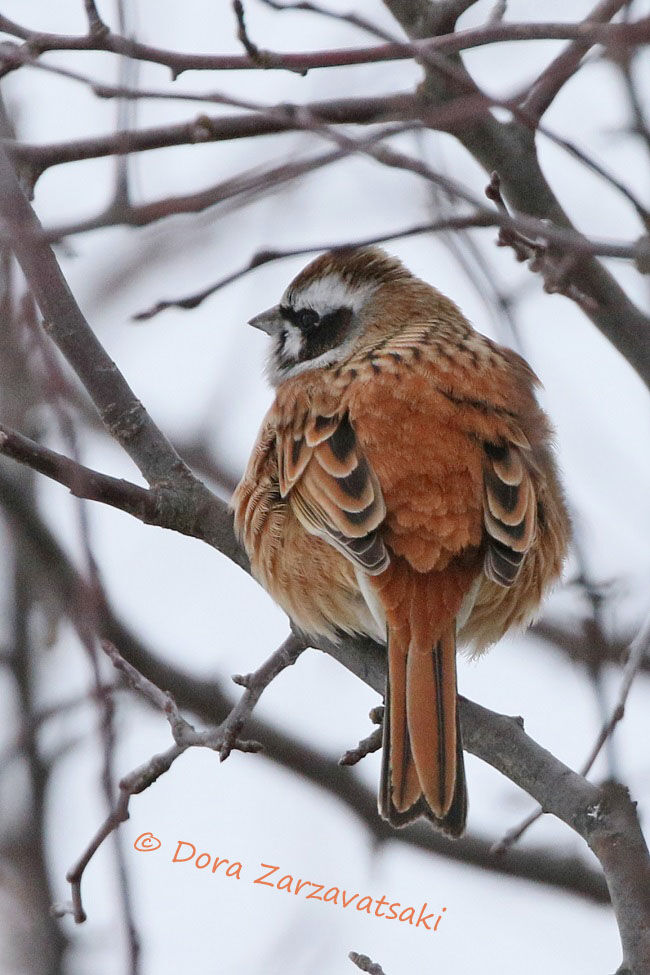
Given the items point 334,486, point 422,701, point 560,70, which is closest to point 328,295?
point 334,486

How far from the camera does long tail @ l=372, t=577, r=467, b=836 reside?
4.28m

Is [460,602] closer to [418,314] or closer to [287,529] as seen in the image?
[287,529]

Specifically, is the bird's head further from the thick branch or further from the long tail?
the long tail

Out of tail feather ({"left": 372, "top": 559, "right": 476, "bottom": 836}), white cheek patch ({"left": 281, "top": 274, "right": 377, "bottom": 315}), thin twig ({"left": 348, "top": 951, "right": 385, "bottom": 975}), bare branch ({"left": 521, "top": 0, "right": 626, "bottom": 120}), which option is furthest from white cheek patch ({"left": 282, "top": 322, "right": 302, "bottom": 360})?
thin twig ({"left": 348, "top": 951, "right": 385, "bottom": 975})

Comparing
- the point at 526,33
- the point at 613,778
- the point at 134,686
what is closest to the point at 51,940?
the point at 134,686

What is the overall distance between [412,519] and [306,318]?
174cm

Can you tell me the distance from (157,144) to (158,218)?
1.16m

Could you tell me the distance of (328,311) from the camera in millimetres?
6211

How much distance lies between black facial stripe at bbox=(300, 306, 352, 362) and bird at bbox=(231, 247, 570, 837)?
23 centimetres

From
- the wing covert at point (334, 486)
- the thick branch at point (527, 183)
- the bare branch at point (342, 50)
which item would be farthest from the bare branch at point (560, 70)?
the wing covert at point (334, 486)

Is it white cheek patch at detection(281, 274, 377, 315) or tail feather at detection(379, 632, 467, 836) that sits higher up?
white cheek patch at detection(281, 274, 377, 315)

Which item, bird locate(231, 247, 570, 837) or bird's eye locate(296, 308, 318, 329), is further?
bird's eye locate(296, 308, 318, 329)

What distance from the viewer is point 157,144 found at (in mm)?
3633

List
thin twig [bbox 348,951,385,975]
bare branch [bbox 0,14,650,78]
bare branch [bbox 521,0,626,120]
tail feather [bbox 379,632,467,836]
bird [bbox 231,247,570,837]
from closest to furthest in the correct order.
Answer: bare branch [bbox 0,14,650,78]
thin twig [bbox 348,951,385,975]
bare branch [bbox 521,0,626,120]
tail feather [bbox 379,632,467,836]
bird [bbox 231,247,570,837]
